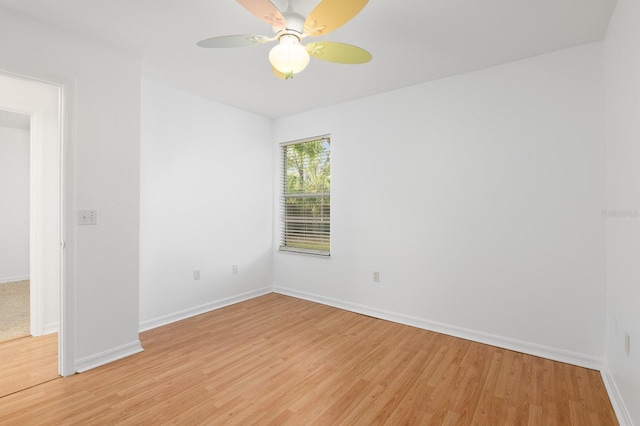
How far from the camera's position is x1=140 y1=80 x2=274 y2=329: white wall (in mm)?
3121

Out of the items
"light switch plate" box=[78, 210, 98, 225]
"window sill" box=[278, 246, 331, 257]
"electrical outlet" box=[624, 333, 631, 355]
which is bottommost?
"electrical outlet" box=[624, 333, 631, 355]

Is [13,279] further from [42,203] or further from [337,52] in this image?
[337,52]

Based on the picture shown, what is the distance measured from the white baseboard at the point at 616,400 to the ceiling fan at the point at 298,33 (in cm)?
254

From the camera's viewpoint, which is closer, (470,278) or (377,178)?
(470,278)

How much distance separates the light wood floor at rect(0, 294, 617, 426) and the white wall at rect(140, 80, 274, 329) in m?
0.59

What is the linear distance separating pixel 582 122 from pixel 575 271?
1.17 m

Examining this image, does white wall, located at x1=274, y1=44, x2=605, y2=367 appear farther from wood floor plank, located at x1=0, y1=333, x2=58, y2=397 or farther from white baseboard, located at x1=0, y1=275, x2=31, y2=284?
white baseboard, located at x1=0, y1=275, x2=31, y2=284

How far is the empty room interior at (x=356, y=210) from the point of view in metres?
1.89

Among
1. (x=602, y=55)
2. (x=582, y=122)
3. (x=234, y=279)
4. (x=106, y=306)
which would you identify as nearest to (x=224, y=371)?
(x=106, y=306)

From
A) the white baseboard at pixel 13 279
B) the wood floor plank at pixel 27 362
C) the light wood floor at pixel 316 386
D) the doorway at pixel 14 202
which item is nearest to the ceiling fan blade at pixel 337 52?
the light wood floor at pixel 316 386

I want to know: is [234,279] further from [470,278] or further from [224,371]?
[470,278]

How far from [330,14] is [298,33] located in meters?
0.30

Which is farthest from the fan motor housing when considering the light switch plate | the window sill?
Answer: the window sill

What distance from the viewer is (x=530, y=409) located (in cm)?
186
